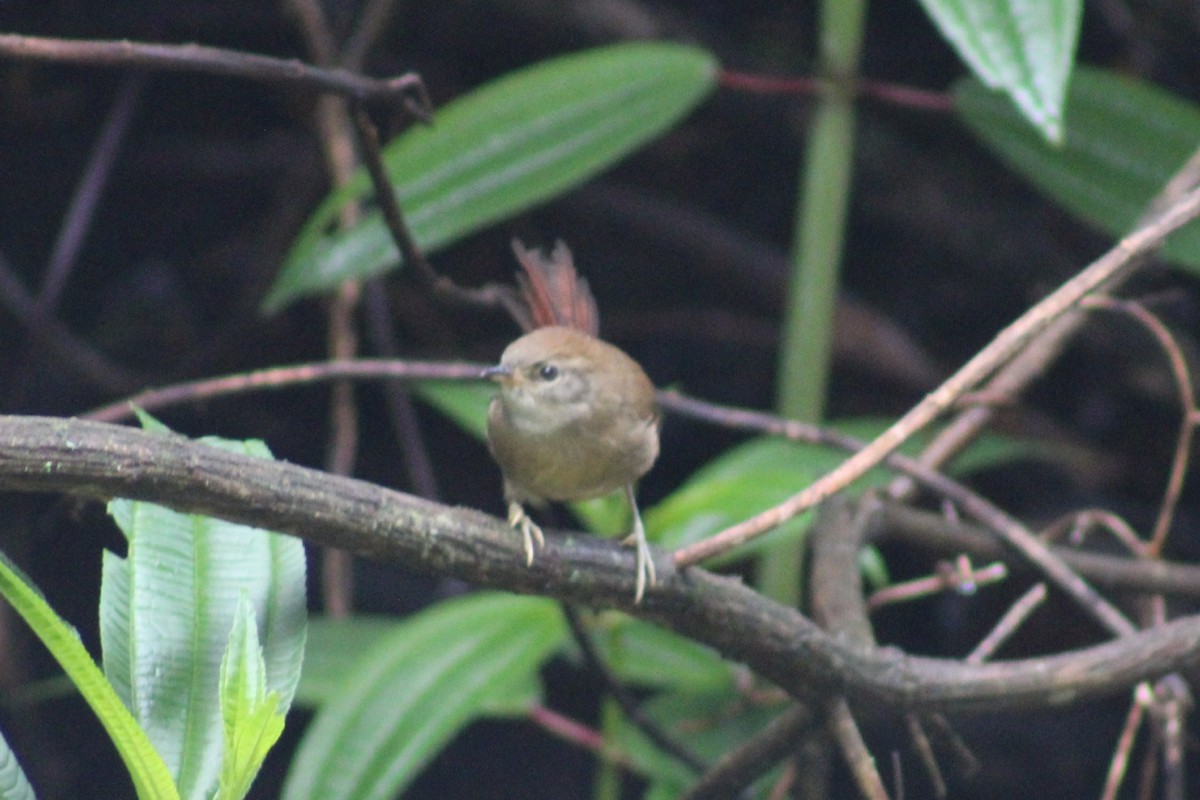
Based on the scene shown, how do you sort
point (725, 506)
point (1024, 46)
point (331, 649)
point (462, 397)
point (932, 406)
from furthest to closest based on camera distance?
1. point (462, 397)
2. point (331, 649)
3. point (725, 506)
4. point (1024, 46)
5. point (932, 406)

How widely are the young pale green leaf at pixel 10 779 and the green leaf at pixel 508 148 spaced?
99 cm

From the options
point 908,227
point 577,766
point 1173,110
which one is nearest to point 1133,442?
point 908,227

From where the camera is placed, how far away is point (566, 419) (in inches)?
65.6

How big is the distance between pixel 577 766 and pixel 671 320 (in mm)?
905

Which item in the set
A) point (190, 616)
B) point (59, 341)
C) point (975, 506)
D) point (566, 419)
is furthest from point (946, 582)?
point (59, 341)

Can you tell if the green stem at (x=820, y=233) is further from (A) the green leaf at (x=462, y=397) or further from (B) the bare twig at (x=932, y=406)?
(B) the bare twig at (x=932, y=406)

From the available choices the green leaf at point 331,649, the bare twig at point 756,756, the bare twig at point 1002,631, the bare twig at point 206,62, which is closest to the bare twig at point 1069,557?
the bare twig at point 1002,631

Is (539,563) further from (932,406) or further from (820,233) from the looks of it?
(820,233)

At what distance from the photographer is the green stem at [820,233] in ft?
6.81

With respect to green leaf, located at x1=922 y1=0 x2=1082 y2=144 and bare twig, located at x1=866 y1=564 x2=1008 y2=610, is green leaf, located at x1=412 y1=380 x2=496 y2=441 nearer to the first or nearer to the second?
bare twig, located at x1=866 y1=564 x2=1008 y2=610

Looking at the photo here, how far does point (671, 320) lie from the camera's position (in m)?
2.69

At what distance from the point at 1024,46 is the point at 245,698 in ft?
3.65

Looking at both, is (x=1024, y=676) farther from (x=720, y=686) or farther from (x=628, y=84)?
(x=628, y=84)

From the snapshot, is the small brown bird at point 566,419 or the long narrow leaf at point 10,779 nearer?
the long narrow leaf at point 10,779
